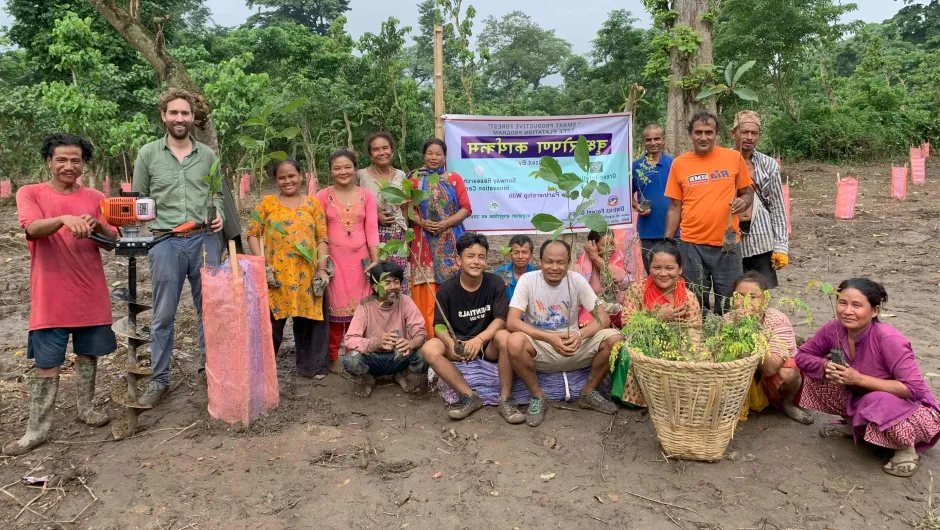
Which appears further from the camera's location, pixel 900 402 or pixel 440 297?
pixel 440 297

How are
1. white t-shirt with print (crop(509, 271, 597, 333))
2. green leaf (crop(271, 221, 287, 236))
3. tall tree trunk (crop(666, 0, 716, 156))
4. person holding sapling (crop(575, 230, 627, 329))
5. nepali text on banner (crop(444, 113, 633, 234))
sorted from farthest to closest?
tall tree trunk (crop(666, 0, 716, 156)), nepali text on banner (crop(444, 113, 633, 234)), person holding sapling (crop(575, 230, 627, 329)), green leaf (crop(271, 221, 287, 236)), white t-shirt with print (crop(509, 271, 597, 333))

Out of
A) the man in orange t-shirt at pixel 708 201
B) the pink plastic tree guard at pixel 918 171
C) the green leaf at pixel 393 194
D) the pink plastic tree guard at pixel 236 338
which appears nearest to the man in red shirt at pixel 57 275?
the pink plastic tree guard at pixel 236 338

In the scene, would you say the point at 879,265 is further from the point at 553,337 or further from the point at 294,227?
the point at 294,227

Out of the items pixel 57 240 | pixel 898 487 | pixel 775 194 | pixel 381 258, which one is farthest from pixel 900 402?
pixel 57 240

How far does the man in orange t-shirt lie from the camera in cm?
407

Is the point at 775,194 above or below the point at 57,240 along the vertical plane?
above

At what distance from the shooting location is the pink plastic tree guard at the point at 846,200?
440 inches

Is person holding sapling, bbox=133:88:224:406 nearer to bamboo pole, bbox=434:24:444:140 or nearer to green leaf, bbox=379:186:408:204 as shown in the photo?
green leaf, bbox=379:186:408:204

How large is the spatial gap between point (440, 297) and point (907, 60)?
32.8 m

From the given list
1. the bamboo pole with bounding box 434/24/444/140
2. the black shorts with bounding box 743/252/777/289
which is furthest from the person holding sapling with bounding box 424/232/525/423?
the black shorts with bounding box 743/252/777/289

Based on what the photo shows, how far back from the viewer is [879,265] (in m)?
7.81

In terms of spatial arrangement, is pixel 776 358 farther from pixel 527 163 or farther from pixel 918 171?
pixel 918 171

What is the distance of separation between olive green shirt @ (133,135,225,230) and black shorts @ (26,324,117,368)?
683 millimetres

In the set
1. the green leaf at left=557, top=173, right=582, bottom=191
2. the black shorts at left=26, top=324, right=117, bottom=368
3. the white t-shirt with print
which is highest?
the green leaf at left=557, top=173, right=582, bottom=191
